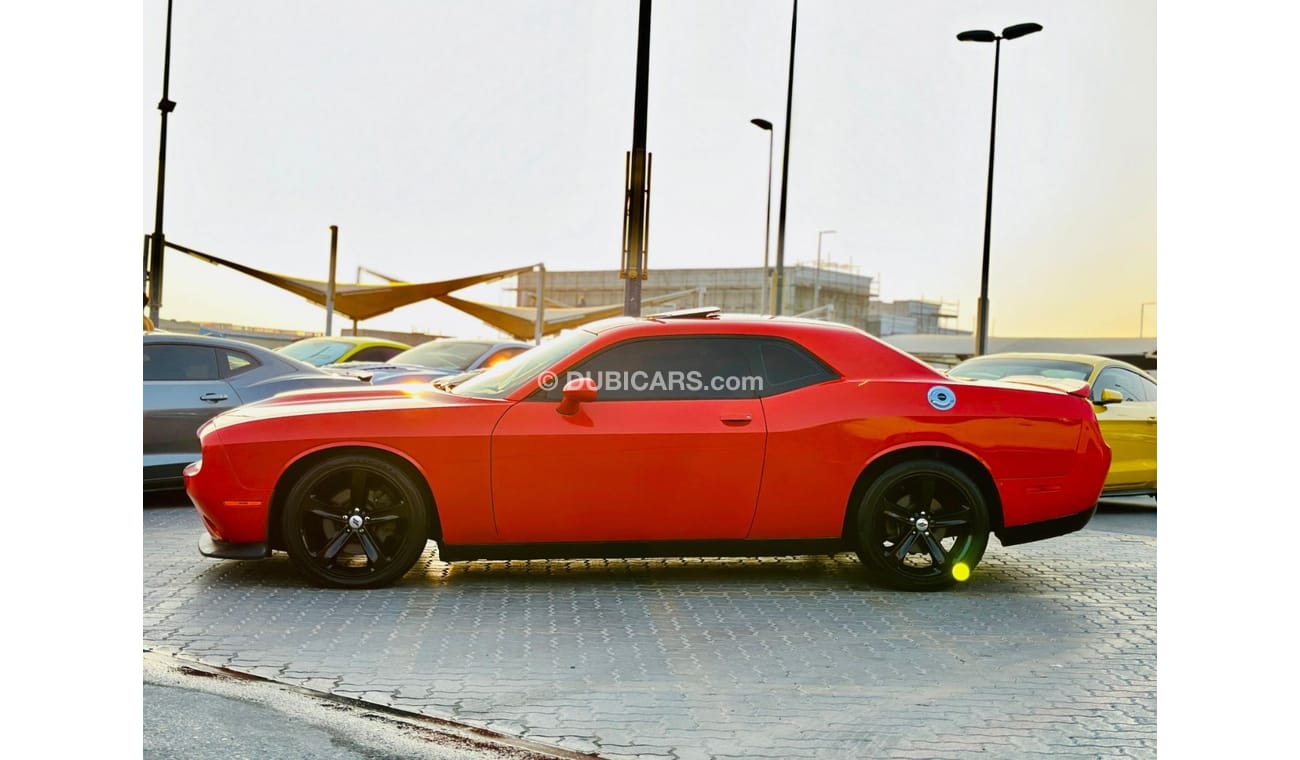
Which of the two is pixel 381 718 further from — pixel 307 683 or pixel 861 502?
pixel 861 502

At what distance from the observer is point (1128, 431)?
11.0m

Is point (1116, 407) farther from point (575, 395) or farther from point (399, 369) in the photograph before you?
point (399, 369)

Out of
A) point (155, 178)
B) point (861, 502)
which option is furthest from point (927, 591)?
point (155, 178)

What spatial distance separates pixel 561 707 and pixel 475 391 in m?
2.63

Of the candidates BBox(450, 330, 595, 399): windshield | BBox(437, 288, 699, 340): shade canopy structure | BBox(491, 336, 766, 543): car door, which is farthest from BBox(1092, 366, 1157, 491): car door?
BBox(437, 288, 699, 340): shade canopy structure

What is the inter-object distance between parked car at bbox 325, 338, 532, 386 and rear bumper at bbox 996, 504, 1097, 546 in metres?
8.74

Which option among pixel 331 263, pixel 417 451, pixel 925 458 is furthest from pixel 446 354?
pixel 331 263

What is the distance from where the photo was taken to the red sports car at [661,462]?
20.9 feet

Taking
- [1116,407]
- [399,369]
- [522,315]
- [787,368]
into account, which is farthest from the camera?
[522,315]

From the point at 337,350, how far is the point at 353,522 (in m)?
11.7

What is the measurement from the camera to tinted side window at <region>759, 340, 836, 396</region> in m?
6.69

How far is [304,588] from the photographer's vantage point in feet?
21.4

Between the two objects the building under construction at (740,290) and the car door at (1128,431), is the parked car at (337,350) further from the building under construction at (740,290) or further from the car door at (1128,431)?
the building under construction at (740,290)

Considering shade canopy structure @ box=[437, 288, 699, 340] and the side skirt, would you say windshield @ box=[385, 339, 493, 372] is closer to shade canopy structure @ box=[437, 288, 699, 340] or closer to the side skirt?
the side skirt
